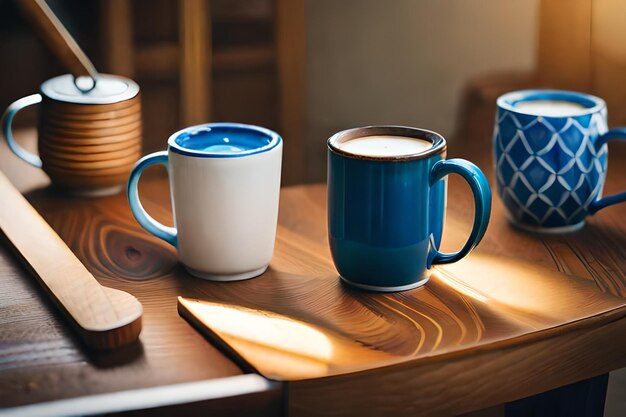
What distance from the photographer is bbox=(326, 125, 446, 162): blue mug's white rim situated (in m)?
0.70

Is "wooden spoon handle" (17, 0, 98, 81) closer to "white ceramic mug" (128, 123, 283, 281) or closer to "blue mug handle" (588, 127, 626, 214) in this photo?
"white ceramic mug" (128, 123, 283, 281)

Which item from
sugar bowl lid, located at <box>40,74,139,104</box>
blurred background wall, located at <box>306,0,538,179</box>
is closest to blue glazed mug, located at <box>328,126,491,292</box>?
sugar bowl lid, located at <box>40,74,139,104</box>

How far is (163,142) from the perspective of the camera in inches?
80.3

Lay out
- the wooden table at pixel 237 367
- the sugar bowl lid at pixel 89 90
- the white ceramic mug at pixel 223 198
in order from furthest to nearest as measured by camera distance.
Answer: the sugar bowl lid at pixel 89 90 < the white ceramic mug at pixel 223 198 < the wooden table at pixel 237 367

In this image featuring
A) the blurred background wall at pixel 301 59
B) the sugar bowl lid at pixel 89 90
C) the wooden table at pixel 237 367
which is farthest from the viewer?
the blurred background wall at pixel 301 59

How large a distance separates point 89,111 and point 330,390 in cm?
48

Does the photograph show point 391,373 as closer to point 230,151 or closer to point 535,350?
point 535,350

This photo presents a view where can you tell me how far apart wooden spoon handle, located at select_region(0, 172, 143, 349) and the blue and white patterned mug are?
397 millimetres

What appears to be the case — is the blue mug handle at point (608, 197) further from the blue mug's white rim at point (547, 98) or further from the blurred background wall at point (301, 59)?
the blurred background wall at point (301, 59)

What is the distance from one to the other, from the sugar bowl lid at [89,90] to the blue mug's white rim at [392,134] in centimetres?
32

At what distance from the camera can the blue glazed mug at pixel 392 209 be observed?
70 cm

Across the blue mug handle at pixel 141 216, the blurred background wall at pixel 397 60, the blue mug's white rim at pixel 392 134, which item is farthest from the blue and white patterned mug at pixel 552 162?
the blurred background wall at pixel 397 60

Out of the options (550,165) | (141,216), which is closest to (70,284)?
(141,216)

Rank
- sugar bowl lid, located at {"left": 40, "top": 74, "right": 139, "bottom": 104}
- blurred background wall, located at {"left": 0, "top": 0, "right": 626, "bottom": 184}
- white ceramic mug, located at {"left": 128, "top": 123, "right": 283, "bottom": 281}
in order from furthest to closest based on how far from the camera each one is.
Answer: blurred background wall, located at {"left": 0, "top": 0, "right": 626, "bottom": 184}
sugar bowl lid, located at {"left": 40, "top": 74, "right": 139, "bottom": 104}
white ceramic mug, located at {"left": 128, "top": 123, "right": 283, "bottom": 281}
